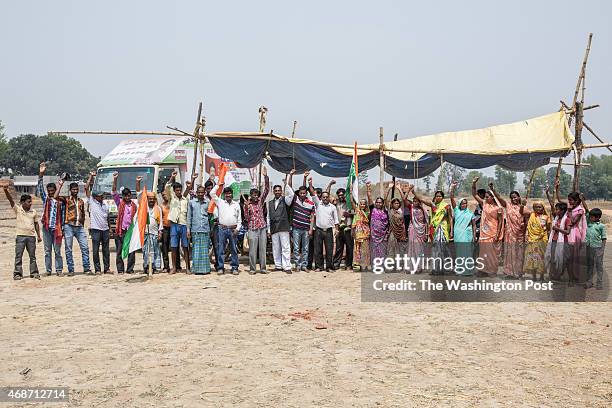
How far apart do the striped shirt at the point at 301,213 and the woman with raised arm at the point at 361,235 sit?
34.9 inches

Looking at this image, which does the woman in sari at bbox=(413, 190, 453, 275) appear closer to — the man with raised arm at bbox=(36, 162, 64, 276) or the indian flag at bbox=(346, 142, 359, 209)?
the indian flag at bbox=(346, 142, 359, 209)

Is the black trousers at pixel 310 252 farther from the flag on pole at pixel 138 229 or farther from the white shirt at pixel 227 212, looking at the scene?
the flag on pole at pixel 138 229

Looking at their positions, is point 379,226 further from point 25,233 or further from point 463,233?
point 25,233

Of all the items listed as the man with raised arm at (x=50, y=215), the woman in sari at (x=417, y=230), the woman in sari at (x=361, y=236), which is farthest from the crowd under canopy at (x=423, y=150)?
the man with raised arm at (x=50, y=215)

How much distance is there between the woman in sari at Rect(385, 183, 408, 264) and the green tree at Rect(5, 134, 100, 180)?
61.7 m

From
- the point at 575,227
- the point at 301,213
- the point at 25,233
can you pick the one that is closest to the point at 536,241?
the point at 575,227

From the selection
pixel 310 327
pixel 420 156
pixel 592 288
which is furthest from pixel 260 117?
pixel 592 288

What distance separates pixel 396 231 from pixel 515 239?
206cm

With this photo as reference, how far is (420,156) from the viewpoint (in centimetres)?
1196

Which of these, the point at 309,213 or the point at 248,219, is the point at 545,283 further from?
the point at 248,219

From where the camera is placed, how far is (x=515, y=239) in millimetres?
9461

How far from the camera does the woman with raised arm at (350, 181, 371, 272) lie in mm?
10320

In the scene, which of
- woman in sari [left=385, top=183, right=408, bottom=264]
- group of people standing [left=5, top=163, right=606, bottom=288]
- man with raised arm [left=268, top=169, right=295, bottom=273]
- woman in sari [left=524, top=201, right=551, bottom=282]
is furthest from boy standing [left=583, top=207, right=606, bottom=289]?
man with raised arm [left=268, top=169, right=295, bottom=273]

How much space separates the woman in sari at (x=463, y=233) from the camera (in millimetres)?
9352
